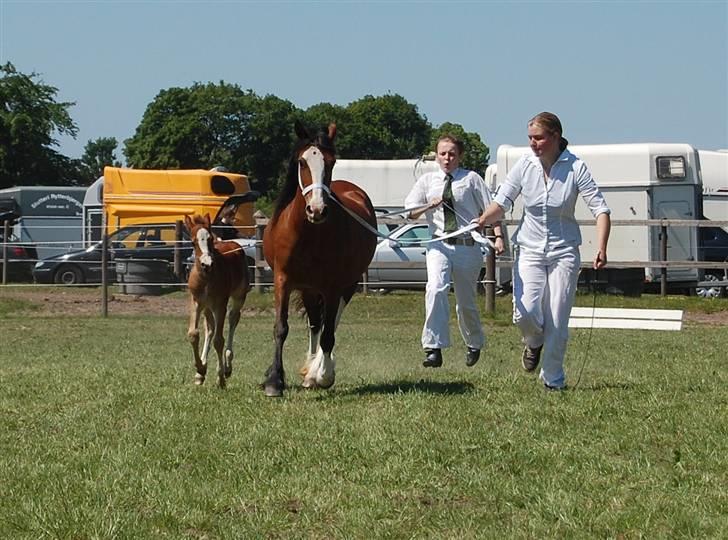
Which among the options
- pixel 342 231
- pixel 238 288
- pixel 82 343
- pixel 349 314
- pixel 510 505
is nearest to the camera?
pixel 510 505

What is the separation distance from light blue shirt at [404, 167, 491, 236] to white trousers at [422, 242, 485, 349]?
0.22 m

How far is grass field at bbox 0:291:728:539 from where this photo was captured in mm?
6035

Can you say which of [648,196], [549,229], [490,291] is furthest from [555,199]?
[648,196]

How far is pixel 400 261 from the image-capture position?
29.8 metres

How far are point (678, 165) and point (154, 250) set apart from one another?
1271 centimetres

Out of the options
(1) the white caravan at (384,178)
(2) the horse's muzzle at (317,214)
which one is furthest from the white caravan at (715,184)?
(2) the horse's muzzle at (317,214)

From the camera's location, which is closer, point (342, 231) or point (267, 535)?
point (267, 535)

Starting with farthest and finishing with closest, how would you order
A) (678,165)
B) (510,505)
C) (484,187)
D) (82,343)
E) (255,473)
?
(678,165) < (82,343) < (484,187) < (255,473) < (510,505)

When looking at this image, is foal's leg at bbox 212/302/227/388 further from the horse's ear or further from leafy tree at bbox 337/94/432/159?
leafy tree at bbox 337/94/432/159

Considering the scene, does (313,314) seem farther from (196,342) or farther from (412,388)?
(412,388)

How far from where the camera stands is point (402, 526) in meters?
5.96

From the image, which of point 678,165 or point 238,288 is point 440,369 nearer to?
point 238,288

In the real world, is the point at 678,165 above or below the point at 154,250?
above

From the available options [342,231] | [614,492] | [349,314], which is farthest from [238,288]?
[349,314]
